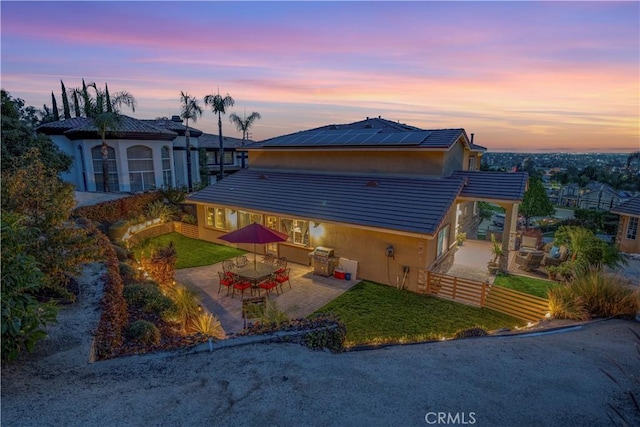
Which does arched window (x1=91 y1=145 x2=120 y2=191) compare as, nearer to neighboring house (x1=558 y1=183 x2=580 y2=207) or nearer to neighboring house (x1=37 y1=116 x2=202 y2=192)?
neighboring house (x1=37 y1=116 x2=202 y2=192)

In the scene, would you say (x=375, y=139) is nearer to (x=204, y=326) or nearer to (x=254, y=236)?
(x=254, y=236)

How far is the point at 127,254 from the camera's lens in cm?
1327

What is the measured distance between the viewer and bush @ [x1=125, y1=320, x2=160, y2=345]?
6.44 metres

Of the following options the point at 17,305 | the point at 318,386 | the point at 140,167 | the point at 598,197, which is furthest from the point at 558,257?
the point at 598,197

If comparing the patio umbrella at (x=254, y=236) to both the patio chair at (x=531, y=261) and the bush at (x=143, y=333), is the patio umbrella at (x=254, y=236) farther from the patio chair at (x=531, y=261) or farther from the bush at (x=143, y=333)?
the patio chair at (x=531, y=261)

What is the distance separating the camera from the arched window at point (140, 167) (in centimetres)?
2567

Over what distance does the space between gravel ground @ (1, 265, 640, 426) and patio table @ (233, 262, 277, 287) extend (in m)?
5.25

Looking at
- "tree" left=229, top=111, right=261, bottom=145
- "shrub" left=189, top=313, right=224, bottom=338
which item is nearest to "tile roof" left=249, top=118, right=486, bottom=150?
"shrub" left=189, top=313, right=224, bottom=338

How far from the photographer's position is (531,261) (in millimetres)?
14672

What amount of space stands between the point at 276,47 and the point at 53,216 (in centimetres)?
1389

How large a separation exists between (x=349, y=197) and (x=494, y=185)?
654 centimetres

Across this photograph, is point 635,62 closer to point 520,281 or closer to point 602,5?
point 602,5

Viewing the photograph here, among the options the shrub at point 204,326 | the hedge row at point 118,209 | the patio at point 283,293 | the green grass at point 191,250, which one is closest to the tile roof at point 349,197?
the green grass at point 191,250

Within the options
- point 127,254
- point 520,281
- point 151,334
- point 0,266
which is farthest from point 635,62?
point 127,254
